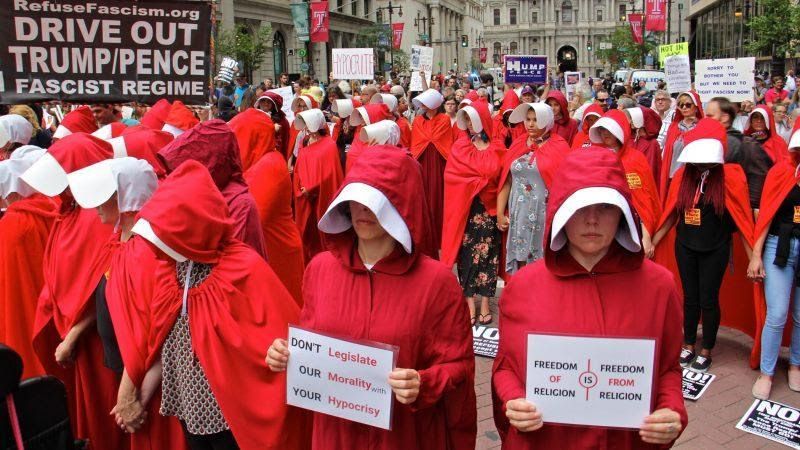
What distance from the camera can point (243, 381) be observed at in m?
3.26

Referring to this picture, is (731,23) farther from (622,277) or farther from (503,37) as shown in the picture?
(503,37)

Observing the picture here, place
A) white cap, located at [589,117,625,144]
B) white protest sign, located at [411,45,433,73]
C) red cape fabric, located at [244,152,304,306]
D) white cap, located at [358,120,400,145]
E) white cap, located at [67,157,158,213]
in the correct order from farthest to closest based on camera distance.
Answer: white protest sign, located at [411,45,433,73]
white cap, located at [358,120,400,145]
white cap, located at [589,117,625,144]
red cape fabric, located at [244,152,304,306]
white cap, located at [67,157,158,213]

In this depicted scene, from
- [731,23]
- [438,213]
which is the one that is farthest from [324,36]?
[731,23]

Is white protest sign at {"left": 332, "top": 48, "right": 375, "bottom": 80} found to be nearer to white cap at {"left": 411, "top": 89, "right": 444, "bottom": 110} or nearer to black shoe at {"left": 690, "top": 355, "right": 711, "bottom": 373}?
white cap at {"left": 411, "top": 89, "right": 444, "bottom": 110}

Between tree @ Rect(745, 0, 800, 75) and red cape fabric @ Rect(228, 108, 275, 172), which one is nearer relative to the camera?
red cape fabric @ Rect(228, 108, 275, 172)

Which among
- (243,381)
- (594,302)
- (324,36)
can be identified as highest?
(324,36)

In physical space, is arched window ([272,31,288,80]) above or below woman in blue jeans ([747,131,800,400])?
above

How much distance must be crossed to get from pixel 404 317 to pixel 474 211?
15.2 ft

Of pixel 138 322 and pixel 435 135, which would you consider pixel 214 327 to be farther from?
pixel 435 135

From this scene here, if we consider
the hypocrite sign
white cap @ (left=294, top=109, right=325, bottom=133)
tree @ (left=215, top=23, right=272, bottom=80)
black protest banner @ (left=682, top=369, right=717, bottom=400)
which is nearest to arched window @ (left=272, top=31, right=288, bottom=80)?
tree @ (left=215, top=23, right=272, bottom=80)

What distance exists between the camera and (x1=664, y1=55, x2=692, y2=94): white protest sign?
11.1 m

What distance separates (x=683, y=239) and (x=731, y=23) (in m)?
41.2

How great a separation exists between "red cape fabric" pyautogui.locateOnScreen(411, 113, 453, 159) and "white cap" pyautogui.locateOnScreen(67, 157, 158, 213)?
18.3 feet

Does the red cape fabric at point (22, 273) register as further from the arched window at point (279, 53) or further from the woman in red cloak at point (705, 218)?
the arched window at point (279, 53)
